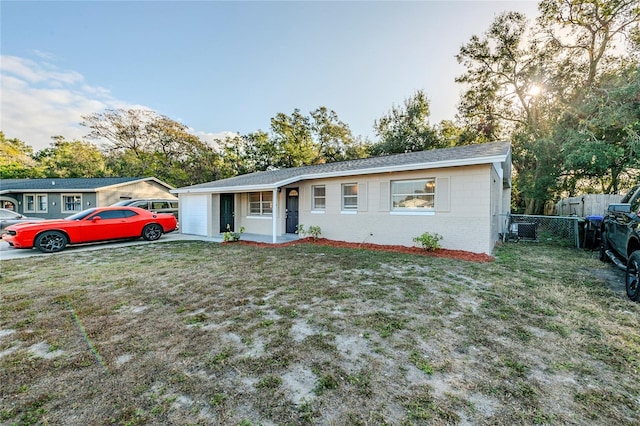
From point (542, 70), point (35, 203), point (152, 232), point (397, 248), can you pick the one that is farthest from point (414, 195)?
point (35, 203)

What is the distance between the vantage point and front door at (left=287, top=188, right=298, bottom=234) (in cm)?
1228

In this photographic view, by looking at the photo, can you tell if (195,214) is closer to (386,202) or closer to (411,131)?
(386,202)

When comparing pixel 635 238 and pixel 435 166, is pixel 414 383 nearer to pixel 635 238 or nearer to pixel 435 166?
pixel 635 238

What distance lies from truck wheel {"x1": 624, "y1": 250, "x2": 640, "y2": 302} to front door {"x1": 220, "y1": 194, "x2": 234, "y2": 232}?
1334 cm

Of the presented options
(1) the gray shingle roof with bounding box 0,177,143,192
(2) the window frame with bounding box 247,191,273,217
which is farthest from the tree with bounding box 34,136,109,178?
(2) the window frame with bounding box 247,191,273,217

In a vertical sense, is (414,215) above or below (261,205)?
below

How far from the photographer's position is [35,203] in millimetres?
19609

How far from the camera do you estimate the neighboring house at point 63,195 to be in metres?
18.7

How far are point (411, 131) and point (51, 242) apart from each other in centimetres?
2377

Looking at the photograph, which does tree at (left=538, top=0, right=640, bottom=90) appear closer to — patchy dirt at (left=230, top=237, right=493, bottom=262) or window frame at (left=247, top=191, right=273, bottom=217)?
patchy dirt at (left=230, top=237, right=493, bottom=262)

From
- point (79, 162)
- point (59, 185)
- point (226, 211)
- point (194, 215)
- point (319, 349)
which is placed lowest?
point (319, 349)

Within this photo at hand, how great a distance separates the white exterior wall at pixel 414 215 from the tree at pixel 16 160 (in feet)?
116

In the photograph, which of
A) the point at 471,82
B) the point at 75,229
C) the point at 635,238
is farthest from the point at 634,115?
the point at 75,229

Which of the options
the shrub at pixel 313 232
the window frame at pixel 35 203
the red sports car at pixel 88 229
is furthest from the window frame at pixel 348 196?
the window frame at pixel 35 203
